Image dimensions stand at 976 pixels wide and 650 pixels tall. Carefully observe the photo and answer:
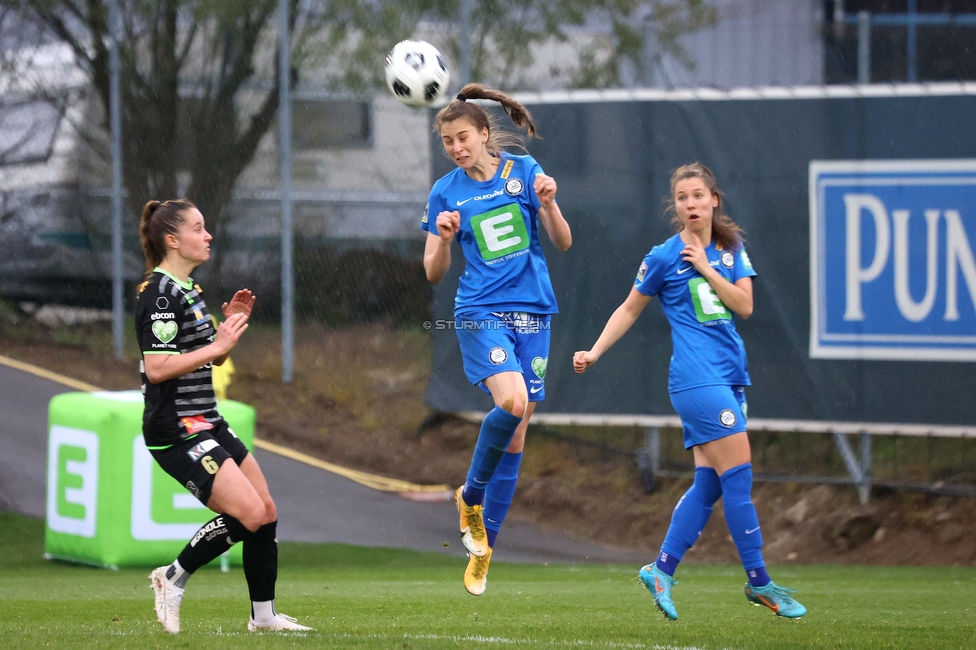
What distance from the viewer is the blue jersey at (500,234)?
5.55 metres

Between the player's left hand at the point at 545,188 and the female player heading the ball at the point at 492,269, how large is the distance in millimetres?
10

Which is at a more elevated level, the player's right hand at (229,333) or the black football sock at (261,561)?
the player's right hand at (229,333)

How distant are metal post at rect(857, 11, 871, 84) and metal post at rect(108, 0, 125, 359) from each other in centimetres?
722

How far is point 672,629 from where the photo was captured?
519 centimetres

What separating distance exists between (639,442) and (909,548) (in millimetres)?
2466

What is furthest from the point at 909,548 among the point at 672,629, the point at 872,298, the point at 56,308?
the point at 56,308

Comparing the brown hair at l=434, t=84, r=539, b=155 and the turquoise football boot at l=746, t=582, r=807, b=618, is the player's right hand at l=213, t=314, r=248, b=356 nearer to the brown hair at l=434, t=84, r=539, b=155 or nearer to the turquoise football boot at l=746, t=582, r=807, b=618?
the brown hair at l=434, t=84, r=539, b=155

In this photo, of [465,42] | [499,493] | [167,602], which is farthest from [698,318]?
[465,42]

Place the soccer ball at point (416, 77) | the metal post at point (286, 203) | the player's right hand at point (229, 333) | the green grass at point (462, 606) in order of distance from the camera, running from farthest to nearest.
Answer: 1. the metal post at point (286, 203)
2. the soccer ball at point (416, 77)
3. the green grass at point (462, 606)
4. the player's right hand at point (229, 333)

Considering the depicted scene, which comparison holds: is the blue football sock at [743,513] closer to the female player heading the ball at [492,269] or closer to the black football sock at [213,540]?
the female player heading the ball at [492,269]

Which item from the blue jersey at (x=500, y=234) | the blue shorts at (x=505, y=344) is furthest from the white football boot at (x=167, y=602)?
the blue jersey at (x=500, y=234)

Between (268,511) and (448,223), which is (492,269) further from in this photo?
(268,511)

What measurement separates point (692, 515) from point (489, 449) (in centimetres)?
100

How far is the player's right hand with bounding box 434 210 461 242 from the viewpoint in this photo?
207 inches
